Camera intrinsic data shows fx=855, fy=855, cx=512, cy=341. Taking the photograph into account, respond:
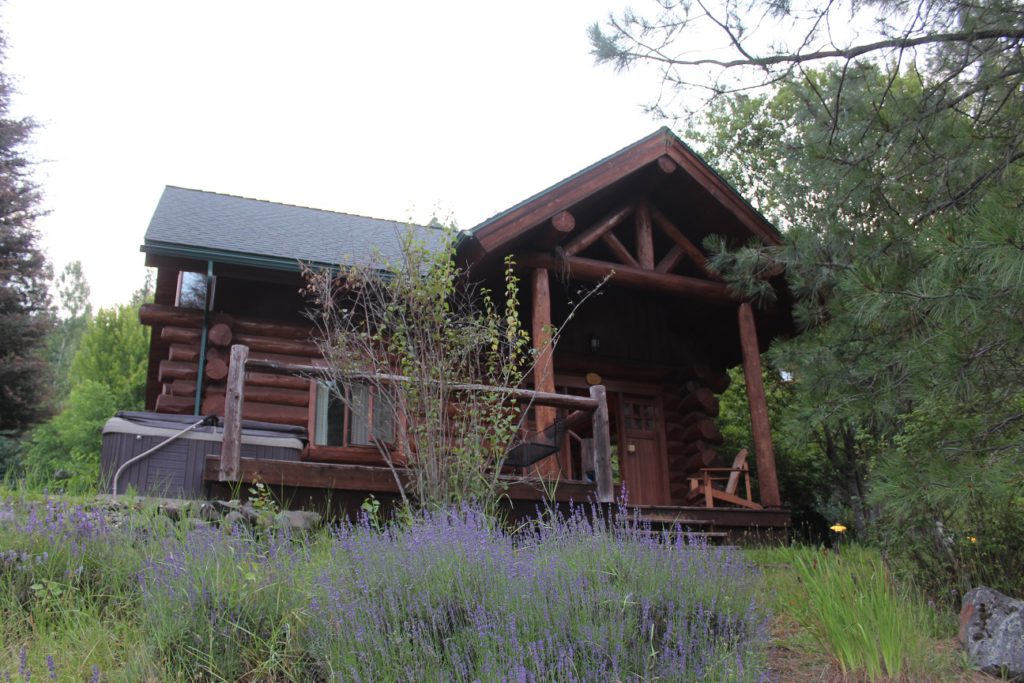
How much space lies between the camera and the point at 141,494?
6.91 metres

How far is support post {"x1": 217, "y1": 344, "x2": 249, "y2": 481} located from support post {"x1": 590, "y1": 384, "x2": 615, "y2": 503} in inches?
112

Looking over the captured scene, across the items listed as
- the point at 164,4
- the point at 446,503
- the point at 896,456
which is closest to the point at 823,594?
the point at 896,456

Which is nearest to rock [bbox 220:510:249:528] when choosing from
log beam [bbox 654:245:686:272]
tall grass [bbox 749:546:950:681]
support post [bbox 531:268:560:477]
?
support post [bbox 531:268:560:477]

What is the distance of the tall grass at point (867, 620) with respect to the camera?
13.1 feet

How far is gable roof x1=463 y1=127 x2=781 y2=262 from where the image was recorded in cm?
893

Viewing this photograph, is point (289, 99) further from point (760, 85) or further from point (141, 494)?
point (760, 85)

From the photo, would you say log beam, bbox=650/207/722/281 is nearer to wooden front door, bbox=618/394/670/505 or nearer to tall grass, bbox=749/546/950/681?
wooden front door, bbox=618/394/670/505

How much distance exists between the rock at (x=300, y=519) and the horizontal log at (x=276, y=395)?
12.5 ft

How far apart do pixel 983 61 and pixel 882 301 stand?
1963mm

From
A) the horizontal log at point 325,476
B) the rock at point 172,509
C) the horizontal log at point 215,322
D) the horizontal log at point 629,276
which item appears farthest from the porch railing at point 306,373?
the horizontal log at point 215,322

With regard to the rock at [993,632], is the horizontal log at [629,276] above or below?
above

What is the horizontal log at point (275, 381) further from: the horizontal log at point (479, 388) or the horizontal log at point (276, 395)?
the horizontal log at point (479, 388)

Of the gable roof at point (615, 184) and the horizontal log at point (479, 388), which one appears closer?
the horizontal log at point (479, 388)

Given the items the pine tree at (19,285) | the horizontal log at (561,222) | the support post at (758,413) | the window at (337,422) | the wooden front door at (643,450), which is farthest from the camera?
the pine tree at (19,285)
